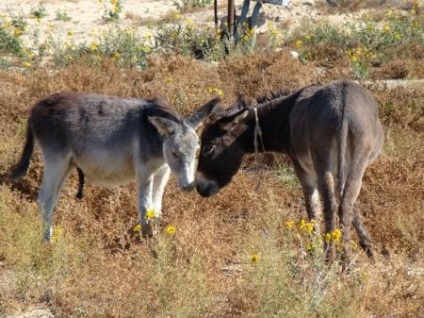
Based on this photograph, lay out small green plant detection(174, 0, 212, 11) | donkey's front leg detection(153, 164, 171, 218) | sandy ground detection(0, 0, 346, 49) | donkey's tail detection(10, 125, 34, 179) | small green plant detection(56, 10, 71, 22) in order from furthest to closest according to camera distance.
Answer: small green plant detection(174, 0, 212, 11), small green plant detection(56, 10, 71, 22), sandy ground detection(0, 0, 346, 49), donkey's tail detection(10, 125, 34, 179), donkey's front leg detection(153, 164, 171, 218)

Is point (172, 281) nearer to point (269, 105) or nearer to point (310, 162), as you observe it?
point (310, 162)

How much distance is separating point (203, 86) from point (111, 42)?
15.3ft

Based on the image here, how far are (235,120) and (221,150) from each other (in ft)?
1.01

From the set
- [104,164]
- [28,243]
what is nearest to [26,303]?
[28,243]

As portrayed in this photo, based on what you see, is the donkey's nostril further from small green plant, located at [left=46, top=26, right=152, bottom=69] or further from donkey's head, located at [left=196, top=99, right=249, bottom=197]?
small green plant, located at [left=46, top=26, right=152, bottom=69]

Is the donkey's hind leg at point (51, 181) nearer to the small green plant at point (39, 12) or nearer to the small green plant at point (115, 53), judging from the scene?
the small green plant at point (115, 53)

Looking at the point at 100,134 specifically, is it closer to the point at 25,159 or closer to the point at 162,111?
the point at 162,111

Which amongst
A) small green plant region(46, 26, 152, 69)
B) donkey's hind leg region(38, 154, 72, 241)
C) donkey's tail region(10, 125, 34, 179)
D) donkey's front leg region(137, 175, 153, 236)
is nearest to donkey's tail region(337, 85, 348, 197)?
donkey's front leg region(137, 175, 153, 236)

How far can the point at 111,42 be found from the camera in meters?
15.6

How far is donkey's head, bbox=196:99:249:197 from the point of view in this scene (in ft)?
25.0

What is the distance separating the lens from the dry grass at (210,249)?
552cm

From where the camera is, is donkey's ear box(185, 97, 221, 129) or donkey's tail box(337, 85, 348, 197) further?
donkey's ear box(185, 97, 221, 129)

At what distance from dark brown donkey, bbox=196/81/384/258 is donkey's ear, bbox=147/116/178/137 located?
458 mm

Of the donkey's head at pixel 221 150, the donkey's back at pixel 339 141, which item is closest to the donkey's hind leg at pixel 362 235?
the donkey's back at pixel 339 141
